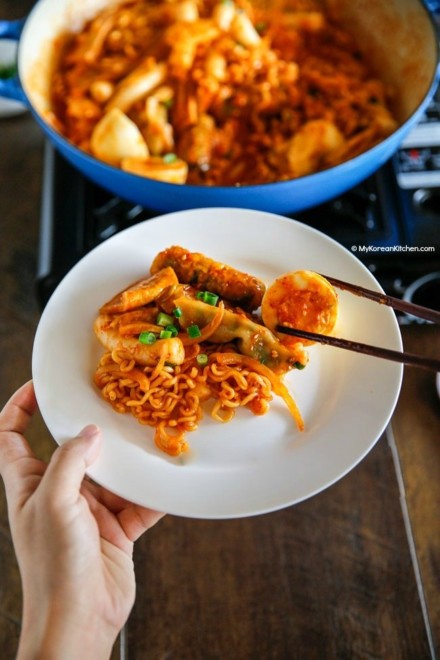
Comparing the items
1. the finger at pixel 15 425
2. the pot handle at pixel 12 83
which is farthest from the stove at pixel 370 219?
the finger at pixel 15 425

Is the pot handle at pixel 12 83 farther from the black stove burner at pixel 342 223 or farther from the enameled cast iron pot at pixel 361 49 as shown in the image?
the black stove burner at pixel 342 223

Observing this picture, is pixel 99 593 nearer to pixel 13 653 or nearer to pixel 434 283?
pixel 13 653

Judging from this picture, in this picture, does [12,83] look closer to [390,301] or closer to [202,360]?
[202,360]

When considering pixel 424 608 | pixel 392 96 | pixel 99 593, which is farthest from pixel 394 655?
pixel 392 96

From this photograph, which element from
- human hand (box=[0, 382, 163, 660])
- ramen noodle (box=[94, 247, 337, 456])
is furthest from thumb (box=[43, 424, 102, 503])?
ramen noodle (box=[94, 247, 337, 456])

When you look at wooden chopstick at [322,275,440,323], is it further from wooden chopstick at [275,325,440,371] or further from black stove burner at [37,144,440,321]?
black stove burner at [37,144,440,321]

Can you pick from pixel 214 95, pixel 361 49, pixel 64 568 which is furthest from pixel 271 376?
pixel 361 49
